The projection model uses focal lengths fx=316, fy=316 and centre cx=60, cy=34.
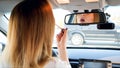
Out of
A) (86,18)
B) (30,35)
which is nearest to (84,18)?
(86,18)

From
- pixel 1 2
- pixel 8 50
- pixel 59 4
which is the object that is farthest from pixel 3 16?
pixel 8 50

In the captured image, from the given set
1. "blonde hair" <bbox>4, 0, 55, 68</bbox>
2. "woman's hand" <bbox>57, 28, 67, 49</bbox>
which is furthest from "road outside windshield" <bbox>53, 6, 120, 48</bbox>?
"blonde hair" <bbox>4, 0, 55, 68</bbox>

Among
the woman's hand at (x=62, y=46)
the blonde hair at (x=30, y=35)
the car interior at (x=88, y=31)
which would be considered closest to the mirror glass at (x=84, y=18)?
the car interior at (x=88, y=31)

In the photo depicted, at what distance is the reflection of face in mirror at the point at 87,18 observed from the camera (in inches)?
145

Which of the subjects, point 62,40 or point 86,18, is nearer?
point 62,40

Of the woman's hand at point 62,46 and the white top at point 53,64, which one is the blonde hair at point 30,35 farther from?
the woman's hand at point 62,46

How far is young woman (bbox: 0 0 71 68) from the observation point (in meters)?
2.05

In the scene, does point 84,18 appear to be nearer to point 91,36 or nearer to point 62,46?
point 62,46

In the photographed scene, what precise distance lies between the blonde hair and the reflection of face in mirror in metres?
1.58

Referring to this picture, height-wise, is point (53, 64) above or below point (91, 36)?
below

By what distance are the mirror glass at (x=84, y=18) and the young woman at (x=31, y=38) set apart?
5.19ft

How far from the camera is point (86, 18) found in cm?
377

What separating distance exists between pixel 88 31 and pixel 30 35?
3.04 m

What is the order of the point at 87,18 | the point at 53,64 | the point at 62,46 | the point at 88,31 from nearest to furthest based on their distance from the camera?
the point at 53,64 < the point at 62,46 < the point at 87,18 < the point at 88,31
